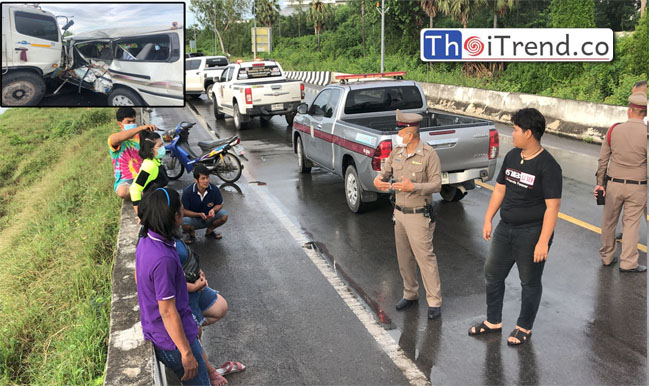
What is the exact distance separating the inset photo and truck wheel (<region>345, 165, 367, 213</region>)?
Result: 721 cm

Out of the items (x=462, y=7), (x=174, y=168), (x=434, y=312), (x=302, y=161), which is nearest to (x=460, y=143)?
(x=434, y=312)

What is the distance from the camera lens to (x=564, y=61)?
26.6 meters

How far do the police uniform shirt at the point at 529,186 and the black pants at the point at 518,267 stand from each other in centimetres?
10

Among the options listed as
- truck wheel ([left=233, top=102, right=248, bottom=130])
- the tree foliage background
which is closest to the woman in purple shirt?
truck wheel ([left=233, top=102, right=248, bottom=130])

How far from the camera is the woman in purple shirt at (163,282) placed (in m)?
3.51

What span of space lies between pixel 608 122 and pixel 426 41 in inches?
1100

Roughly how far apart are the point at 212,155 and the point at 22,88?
980cm

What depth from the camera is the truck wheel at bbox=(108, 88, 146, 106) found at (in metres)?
2.25

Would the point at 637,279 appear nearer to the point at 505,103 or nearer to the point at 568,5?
the point at 505,103

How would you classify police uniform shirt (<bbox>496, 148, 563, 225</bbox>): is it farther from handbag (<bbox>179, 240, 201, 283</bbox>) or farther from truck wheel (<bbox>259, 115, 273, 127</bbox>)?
truck wheel (<bbox>259, 115, 273, 127</bbox>)

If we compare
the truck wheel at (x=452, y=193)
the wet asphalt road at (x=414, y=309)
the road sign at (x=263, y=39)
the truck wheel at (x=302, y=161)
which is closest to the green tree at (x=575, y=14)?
the truck wheel at (x=302, y=161)

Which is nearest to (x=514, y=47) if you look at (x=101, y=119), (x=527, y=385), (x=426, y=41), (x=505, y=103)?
(x=426, y=41)

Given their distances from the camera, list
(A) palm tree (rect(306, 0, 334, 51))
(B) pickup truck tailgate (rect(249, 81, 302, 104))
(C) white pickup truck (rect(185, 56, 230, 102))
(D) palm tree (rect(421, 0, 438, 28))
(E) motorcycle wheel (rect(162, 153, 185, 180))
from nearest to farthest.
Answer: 1. (E) motorcycle wheel (rect(162, 153, 185, 180))
2. (B) pickup truck tailgate (rect(249, 81, 302, 104))
3. (C) white pickup truck (rect(185, 56, 230, 102))
4. (D) palm tree (rect(421, 0, 438, 28))
5. (A) palm tree (rect(306, 0, 334, 51))

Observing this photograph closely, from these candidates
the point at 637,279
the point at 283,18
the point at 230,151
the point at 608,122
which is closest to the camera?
the point at 637,279
